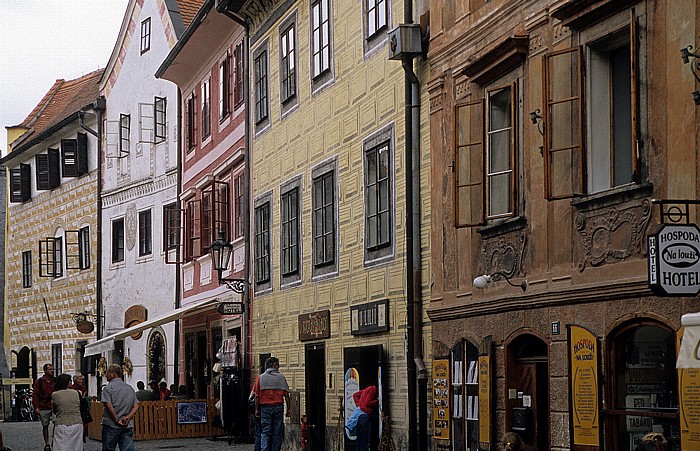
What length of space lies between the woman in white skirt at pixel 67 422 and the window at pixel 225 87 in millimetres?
12552

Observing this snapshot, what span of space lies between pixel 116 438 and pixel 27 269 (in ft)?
104

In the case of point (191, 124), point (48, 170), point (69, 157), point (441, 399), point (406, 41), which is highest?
point (69, 157)

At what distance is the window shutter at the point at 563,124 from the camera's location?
13.8 metres

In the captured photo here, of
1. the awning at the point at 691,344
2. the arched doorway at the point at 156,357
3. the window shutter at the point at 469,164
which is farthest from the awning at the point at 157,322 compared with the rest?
the awning at the point at 691,344

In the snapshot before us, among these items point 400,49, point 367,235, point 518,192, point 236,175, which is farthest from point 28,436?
point 518,192

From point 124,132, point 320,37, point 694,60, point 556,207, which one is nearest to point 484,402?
point 556,207

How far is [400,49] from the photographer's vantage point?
61.2ft

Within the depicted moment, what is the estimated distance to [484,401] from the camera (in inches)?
646

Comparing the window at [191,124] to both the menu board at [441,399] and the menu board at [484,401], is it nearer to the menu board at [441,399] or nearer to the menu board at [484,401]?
the menu board at [441,399]

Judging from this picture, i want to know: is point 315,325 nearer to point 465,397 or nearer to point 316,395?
point 316,395

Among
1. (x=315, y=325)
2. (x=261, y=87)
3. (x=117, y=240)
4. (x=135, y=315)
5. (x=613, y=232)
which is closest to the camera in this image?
(x=613, y=232)

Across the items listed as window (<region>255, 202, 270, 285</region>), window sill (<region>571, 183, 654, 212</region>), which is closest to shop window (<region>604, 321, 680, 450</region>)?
window sill (<region>571, 183, 654, 212</region>)

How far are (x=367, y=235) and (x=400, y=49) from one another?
3865mm

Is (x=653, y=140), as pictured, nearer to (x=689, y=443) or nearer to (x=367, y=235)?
(x=689, y=443)
